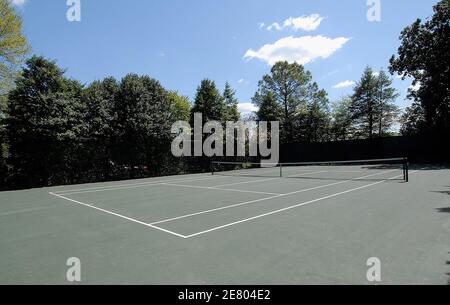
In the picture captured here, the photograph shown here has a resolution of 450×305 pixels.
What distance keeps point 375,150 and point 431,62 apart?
405 inches

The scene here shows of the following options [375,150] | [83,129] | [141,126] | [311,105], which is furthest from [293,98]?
[83,129]

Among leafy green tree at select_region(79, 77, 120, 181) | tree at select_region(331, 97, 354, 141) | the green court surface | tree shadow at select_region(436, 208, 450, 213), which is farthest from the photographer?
tree at select_region(331, 97, 354, 141)

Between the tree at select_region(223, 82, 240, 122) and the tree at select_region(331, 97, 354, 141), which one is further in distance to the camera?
the tree at select_region(331, 97, 354, 141)

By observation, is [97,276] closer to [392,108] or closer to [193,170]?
[193,170]

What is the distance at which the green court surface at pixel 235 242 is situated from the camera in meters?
4.09

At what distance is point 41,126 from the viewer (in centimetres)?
1827

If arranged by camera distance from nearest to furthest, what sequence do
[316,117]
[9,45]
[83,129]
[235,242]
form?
[235,242] → [83,129] → [9,45] → [316,117]

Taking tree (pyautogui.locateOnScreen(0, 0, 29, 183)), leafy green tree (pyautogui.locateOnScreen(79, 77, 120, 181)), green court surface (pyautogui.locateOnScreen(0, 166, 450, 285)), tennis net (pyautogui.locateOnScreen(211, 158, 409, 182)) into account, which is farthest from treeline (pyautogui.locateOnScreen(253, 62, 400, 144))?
green court surface (pyautogui.locateOnScreen(0, 166, 450, 285))

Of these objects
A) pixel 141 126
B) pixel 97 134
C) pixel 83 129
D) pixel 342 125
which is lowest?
pixel 97 134

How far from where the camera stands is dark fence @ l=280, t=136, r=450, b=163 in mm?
30859

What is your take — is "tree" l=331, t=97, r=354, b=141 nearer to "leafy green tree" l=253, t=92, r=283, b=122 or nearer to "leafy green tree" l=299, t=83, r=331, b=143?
"leafy green tree" l=299, t=83, r=331, b=143

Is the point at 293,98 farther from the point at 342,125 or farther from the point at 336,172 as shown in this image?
the point at 336,172

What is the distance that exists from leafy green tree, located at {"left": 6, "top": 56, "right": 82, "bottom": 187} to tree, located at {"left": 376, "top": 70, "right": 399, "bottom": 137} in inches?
1675
